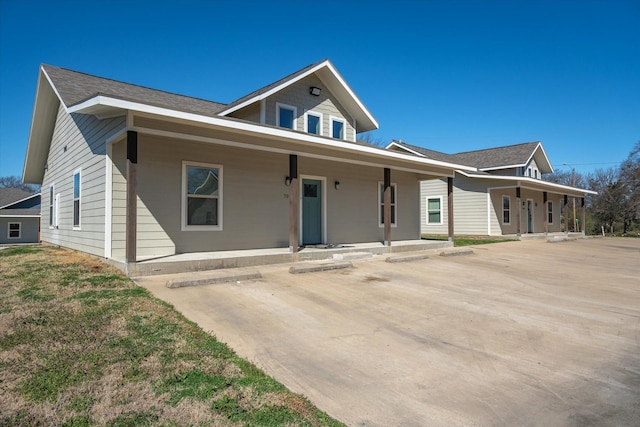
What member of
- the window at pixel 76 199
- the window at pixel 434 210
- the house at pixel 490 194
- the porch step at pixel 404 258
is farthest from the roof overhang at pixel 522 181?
the window at pixel 76 199

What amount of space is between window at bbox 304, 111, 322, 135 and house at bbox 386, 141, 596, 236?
8.11 meters

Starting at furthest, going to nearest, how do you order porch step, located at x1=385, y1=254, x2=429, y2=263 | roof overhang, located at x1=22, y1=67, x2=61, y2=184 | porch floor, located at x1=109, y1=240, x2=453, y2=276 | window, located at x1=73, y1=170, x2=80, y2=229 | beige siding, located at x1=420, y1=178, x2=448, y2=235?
1. beige siding, located at x1=420, y1=178, x2=448, y2=235
2. roof overhang, located at x1=22, y1=67, x2=61, y2=184
3. window, located at x1=73, y1=170, x2=80, y2=229
4. porch step, located at x1=385, y1=254, x2=429, y2=263
5. porch floor, located at x1=109, y1=240, x2=453, y2=276

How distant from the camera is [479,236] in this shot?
20297mm

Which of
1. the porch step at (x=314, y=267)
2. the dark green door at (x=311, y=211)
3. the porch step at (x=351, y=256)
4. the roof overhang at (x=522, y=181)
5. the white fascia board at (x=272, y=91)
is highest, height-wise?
the white fascia board at (x=272, y=91)

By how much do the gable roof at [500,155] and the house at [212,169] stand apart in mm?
6843

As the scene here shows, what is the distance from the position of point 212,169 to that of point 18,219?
29.9 metres

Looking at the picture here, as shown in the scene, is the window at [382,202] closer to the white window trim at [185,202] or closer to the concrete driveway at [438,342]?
the concrete driveway at [438,342]

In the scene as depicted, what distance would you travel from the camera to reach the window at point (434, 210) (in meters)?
21.2

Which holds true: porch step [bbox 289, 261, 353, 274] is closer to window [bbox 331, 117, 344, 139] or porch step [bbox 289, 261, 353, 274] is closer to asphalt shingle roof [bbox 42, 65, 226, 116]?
asphalt shingle roof [bbox 42, 65, 226, 116]

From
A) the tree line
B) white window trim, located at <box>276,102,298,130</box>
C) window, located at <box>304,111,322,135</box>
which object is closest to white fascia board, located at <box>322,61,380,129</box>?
window, located at <box>304,111,322,135</box>

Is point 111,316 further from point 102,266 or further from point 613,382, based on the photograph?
point 613,382

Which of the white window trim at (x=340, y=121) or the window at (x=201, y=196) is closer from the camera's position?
the window at (x=201, y=196)

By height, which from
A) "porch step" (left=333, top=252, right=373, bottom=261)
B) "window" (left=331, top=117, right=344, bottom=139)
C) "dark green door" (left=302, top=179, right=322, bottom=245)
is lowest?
"porch step" (left=333, top=252, right=373, bottom=261)

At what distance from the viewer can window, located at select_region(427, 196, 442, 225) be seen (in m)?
21.2
